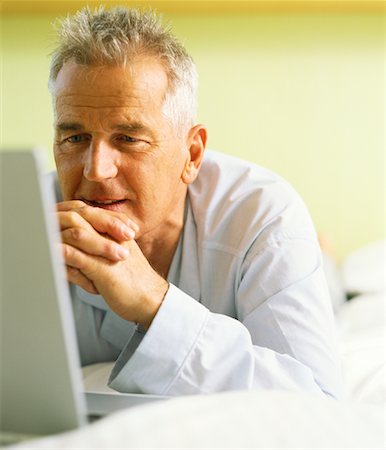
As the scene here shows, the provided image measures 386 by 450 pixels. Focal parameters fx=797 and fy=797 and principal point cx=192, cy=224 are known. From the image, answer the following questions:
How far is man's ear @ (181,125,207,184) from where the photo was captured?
1.40 m

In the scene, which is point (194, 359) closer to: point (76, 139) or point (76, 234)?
point (76, 234)

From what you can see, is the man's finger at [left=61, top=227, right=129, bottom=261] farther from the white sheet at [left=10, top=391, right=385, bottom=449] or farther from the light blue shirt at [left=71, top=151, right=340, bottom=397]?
the white sheet at [left=10, top=391, right=385, bottom=449]

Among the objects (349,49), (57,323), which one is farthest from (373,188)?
(57,323)

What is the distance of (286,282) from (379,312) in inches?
38.8

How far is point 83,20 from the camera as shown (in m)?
1.34

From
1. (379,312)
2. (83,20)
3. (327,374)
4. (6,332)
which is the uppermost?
(83,20)

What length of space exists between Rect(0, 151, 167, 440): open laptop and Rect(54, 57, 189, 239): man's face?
66cm

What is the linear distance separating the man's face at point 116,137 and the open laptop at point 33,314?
662 millimetres

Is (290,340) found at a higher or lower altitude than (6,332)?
lower

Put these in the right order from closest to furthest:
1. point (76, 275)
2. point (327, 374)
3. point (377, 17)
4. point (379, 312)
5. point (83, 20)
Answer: point (76, 275) < point (327, 374) < point (83, 20) < point (379, 312) < point (377, 17)

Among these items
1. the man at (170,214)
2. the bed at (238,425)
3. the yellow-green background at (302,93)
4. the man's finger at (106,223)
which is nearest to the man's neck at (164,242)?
the man at (170,214)

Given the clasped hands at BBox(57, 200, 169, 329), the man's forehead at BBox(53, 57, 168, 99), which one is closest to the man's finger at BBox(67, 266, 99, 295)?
the clasped hands at BBox(57, 200, 169, 329)

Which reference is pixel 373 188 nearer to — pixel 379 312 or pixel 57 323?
pixel 379 312

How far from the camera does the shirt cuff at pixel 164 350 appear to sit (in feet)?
3.08
